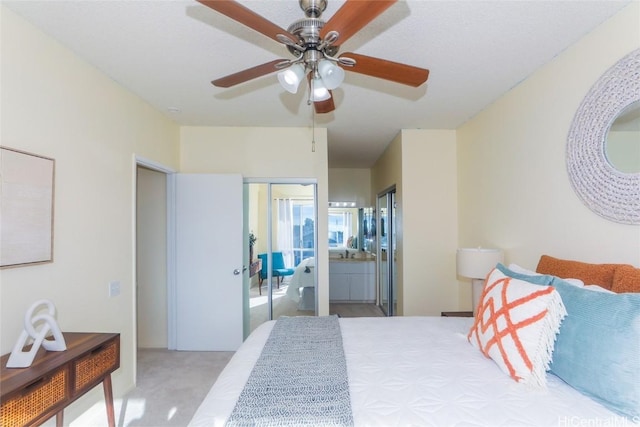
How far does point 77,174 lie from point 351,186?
4.79m

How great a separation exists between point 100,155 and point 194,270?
62.9 inches

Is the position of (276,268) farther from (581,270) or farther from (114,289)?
(581,270)

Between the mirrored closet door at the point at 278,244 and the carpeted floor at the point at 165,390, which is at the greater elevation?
the mirrored closet door at the point at 278,244

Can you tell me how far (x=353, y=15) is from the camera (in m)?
1.16

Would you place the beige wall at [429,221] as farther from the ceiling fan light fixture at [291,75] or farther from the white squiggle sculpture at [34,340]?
the white squiggle sculpture at [34,340]

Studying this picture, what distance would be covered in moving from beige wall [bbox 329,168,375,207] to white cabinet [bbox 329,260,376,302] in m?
1.35

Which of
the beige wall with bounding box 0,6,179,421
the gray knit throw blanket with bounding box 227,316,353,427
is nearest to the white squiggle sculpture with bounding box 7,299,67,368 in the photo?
the beige wall with bounding box 0,6,179,421

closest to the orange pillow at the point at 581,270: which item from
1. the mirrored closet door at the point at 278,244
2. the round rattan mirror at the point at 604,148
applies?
the round rattan mirror at the point at 604,148

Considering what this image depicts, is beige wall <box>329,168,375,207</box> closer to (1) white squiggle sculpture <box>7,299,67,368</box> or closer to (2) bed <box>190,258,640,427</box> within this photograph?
(2) bed <box>190,258,640,427</box>

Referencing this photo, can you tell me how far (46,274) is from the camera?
6.08 ft

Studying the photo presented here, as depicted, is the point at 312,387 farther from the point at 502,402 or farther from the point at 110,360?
the point at 110,360

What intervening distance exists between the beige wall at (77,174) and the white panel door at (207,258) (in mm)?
752

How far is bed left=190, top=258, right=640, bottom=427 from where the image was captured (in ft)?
3.51

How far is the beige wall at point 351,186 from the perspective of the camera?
625 centimetres
